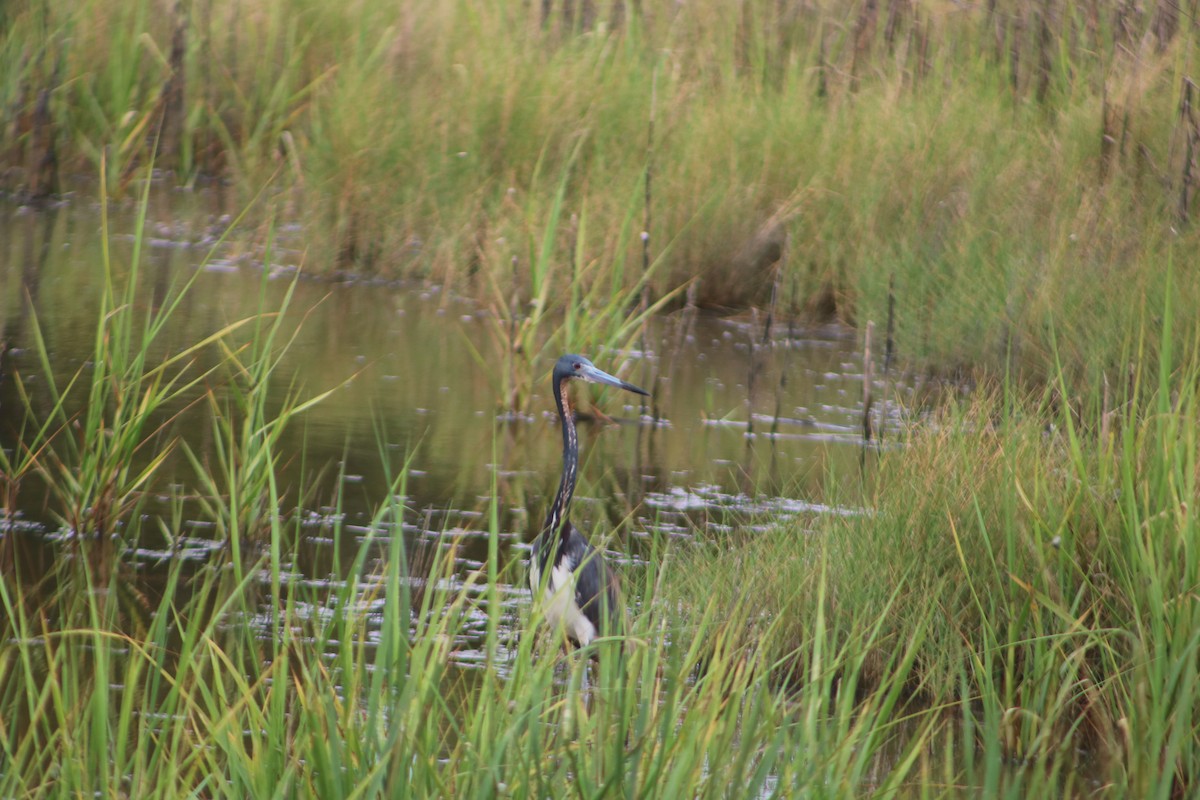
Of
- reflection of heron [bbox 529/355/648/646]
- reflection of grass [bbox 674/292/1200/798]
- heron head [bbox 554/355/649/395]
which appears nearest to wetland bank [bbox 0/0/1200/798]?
reflection of grass [bbox 674/292/1200/798]

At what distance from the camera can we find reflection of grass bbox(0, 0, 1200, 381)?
25.9 ft

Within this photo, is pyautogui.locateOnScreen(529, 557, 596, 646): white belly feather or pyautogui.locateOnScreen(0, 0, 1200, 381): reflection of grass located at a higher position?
pyautogui.locateOnScreen(0, 0, 1200, 381): reflection of grass

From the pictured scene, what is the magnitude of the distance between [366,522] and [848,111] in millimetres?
5164

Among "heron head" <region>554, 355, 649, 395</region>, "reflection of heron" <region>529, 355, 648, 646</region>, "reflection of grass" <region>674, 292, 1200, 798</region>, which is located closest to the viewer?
"reflection of grass" <region>674, 292, 1200, 798</region>

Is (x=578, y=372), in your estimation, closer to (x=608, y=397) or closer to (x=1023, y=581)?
(x=1023, y=581)

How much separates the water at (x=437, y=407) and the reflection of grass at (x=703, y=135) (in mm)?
404

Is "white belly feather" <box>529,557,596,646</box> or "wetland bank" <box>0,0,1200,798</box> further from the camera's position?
"white belly feather" <box>529,557,596,646</box>

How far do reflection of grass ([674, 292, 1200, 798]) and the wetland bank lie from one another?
0.8 inches

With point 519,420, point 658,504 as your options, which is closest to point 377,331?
point 519,420

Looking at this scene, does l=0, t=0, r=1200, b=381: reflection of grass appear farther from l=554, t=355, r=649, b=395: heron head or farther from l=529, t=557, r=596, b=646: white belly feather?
l=529, t=557, r=596, b=646: white belly feather

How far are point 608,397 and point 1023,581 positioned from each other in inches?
135

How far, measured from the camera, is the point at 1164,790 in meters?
2.59

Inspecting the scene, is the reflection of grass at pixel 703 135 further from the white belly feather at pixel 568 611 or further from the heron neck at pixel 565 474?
the white belly feather at pixel 568 611

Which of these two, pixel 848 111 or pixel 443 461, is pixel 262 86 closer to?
pixel 848 111
